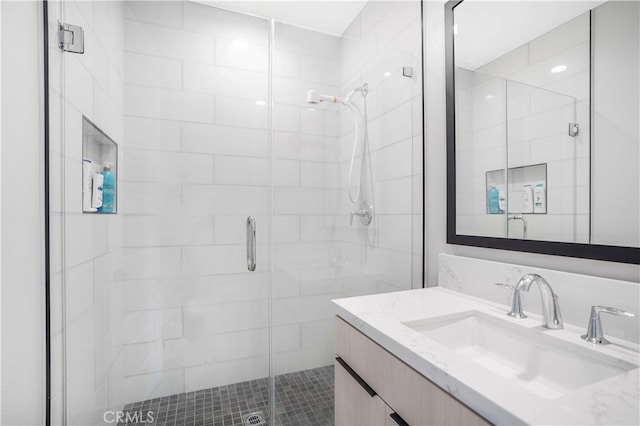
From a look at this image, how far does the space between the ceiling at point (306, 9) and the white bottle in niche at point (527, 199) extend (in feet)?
4.72

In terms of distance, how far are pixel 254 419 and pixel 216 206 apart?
98 centimetres

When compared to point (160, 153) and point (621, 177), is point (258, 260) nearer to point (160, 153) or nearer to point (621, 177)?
point (160, 153)

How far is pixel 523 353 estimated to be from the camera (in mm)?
874

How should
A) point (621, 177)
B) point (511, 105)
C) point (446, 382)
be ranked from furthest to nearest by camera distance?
point (511, 105)
point (621, 177)
point (446, 382)

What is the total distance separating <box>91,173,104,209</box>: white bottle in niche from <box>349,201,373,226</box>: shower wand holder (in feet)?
3.57

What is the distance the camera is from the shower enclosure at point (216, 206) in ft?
3.83

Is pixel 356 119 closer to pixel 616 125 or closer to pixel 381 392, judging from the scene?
pixel 616 125

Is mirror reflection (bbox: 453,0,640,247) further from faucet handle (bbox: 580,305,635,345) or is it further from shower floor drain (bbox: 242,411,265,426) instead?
shower floor drain (bbox: 242,411,265,426)

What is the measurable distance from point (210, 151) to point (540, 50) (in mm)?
1318

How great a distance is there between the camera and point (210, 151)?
1.38 meters

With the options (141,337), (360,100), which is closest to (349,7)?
(360,100)

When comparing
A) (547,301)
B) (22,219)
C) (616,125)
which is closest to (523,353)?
(547,301)

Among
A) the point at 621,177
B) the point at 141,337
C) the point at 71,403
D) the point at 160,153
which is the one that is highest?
the point at 160,153
